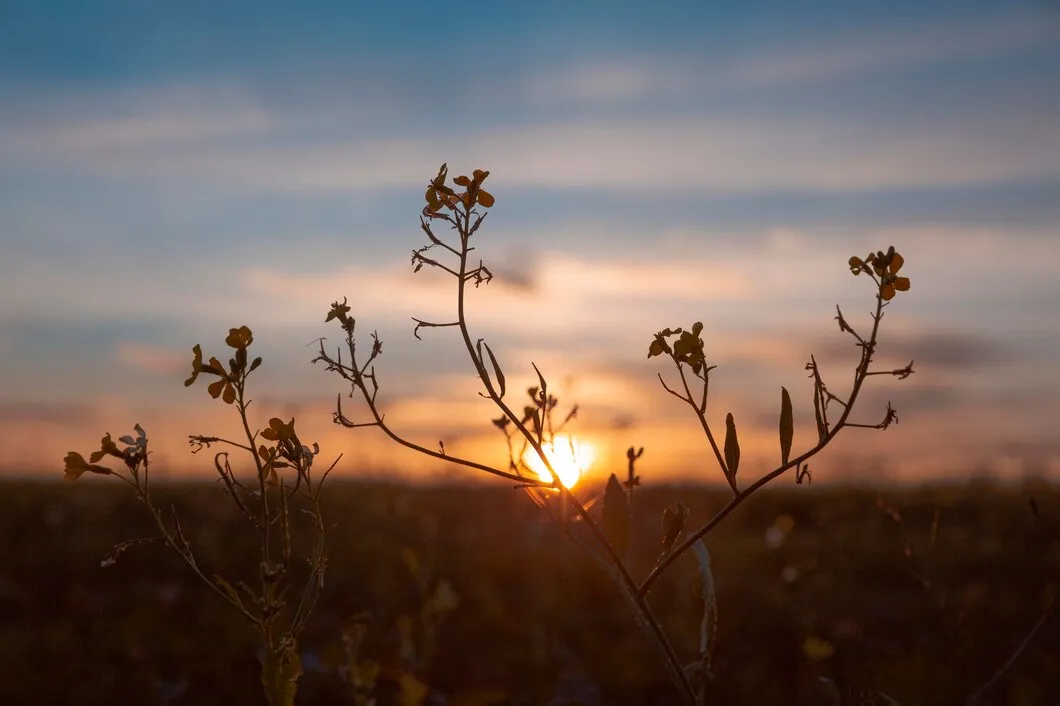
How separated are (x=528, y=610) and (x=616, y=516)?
3.18 meters

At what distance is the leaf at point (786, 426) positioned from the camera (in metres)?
2.22

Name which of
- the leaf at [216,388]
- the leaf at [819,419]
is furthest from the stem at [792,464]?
the leaf at [216,388]

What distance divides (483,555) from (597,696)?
2.22m

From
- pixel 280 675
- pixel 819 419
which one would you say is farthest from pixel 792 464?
pixel 280 675

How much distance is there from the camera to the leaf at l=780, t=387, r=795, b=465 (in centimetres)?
222

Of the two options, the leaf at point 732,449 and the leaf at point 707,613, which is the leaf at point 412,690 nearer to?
the leaf at point 707,613

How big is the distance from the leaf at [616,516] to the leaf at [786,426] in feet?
1.42

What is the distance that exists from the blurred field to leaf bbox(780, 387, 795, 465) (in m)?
1.50

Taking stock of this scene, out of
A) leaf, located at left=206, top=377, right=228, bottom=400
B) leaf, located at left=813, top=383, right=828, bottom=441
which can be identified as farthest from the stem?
leaf, located at left=206, top=377, right=228, bottom=400

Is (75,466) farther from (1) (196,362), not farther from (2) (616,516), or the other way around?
(2) (616,516)

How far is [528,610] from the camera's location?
543 cm

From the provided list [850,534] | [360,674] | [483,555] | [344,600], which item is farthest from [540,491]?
[850,534]

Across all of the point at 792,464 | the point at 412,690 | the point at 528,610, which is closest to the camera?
the point at 792,464

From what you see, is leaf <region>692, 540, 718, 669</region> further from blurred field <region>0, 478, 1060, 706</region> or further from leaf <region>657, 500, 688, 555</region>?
blurred field <region>0, 478, 1060, 706</region>
